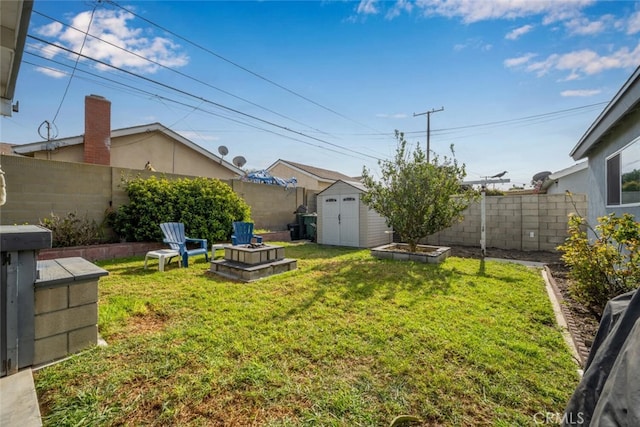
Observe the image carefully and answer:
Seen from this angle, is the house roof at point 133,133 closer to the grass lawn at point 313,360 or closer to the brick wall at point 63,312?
the grass lawn at point 313,360

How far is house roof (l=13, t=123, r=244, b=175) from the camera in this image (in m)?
9.45

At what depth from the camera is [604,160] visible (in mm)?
5340

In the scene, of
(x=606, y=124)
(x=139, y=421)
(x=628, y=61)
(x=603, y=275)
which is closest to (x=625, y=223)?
(x=603, y=275)

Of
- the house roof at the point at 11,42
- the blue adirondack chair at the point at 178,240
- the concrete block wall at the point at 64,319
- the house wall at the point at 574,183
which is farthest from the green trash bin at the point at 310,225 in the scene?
the house wall at the point at 574,183

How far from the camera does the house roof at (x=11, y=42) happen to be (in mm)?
2396

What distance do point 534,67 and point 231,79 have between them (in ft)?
30.2

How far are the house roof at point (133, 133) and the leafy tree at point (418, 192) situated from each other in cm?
987

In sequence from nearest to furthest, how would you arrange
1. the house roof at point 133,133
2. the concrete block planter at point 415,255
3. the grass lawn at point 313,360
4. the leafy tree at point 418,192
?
1. the grass lawn at point 313,360
2. the concrete block planter at point 415,255
3. the leafy tree at point 418,192
4. the house roof at point 133,133

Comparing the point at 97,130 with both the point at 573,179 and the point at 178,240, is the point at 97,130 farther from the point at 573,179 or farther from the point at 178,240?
the point at 573,179

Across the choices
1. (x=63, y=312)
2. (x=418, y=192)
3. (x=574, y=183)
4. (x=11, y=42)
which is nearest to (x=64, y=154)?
(x=11, y=42)

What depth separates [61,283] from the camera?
2.40 metres

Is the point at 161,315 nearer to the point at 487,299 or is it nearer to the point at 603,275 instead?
the point at 487,299

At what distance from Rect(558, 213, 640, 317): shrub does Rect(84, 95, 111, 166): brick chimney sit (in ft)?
43.9

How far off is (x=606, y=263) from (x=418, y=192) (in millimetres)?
4156
